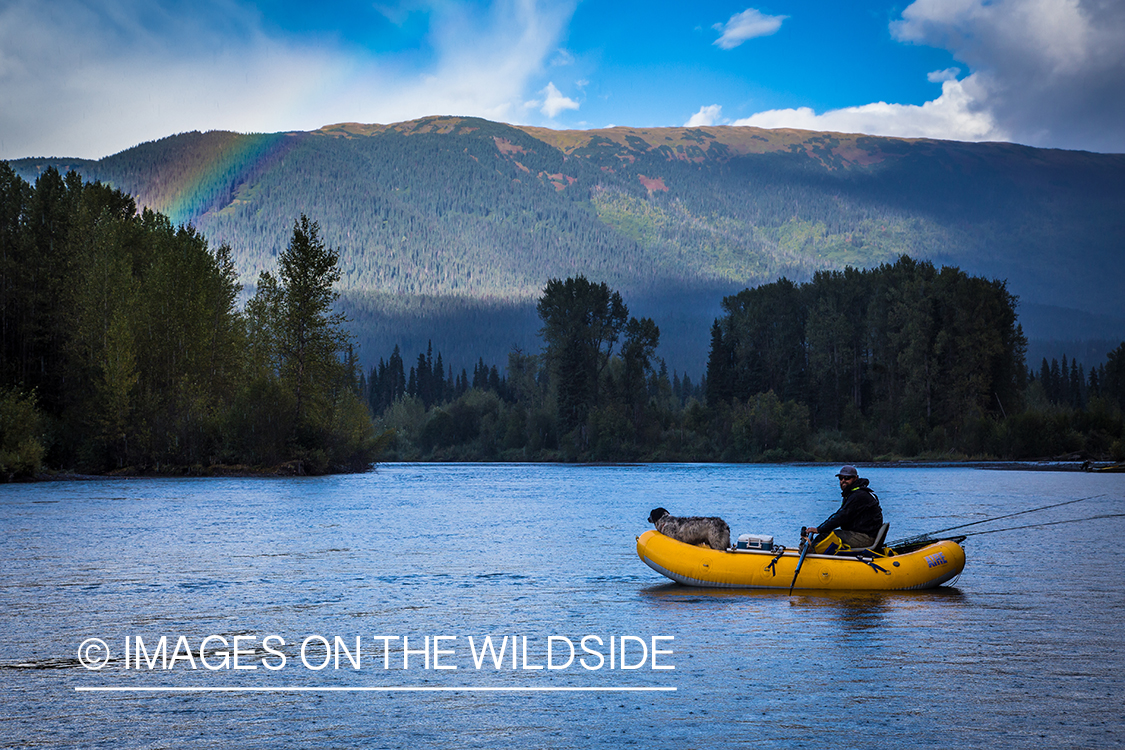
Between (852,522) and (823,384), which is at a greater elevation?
(823,384)

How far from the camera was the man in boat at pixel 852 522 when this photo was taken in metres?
20.2

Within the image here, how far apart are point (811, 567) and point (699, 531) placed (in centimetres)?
241

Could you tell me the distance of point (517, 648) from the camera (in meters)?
14.9

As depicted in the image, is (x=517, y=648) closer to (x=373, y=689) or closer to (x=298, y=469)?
(x=373, y=689)

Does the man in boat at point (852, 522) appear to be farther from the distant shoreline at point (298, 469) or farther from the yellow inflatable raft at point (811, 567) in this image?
the distant shoreline at point (298, 469)

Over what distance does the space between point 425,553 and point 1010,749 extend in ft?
67.0

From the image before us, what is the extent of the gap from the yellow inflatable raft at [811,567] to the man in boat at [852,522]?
0.49 m

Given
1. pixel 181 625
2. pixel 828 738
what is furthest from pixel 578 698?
pixel 181 625

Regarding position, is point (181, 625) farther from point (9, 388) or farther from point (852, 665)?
point (9, 388)

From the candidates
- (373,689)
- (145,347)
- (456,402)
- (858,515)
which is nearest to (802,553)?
(858,515)

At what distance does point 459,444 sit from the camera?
147500 mm

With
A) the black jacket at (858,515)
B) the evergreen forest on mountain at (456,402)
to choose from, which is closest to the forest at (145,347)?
the evergreen forest on mountain at (456,402)

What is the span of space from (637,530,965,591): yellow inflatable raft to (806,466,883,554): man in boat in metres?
0.49

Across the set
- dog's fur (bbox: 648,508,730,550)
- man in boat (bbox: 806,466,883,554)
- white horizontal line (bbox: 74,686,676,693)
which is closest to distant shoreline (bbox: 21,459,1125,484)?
dog's fur (bbox: 648,508,730,550)
